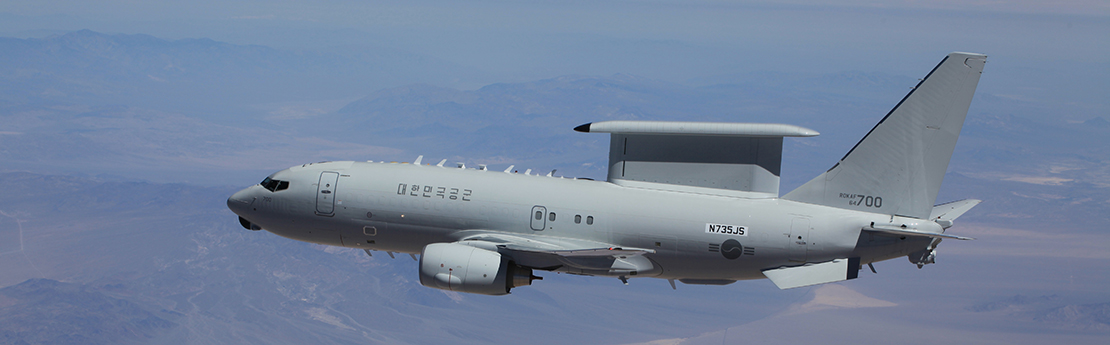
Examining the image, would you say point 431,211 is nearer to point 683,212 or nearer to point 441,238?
point 441,238

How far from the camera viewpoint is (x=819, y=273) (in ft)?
102

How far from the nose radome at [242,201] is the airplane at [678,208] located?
2.03 meters

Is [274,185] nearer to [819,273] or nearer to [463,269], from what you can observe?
[463,269]

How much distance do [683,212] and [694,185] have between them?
192 cm

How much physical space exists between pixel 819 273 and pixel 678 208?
5670mm

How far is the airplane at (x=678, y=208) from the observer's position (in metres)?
31.5

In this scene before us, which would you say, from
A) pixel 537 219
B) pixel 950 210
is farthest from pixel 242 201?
pixel 950 210

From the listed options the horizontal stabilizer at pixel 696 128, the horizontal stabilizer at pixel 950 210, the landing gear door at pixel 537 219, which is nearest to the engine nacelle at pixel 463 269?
the landing gear door at pixel 537 219

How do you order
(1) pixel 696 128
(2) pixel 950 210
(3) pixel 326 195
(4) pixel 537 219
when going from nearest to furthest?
(1) pixel 696 128, (4) pixel 537 219, (2) pixel 950 210, (3) pixel 326 195

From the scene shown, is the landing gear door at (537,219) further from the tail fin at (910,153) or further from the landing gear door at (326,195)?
the tail fin at (910,153)

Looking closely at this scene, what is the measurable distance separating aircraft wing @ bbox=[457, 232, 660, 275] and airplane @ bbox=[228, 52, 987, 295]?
0.06 meters

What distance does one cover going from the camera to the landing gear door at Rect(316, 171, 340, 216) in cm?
3450

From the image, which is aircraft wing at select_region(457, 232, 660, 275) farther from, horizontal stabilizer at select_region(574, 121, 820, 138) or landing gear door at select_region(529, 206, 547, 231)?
horizontal stabilizer at select_region(574, 121, 820, 138)

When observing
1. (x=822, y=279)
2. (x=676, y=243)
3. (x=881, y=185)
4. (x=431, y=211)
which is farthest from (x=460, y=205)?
(x=881, y=185)
